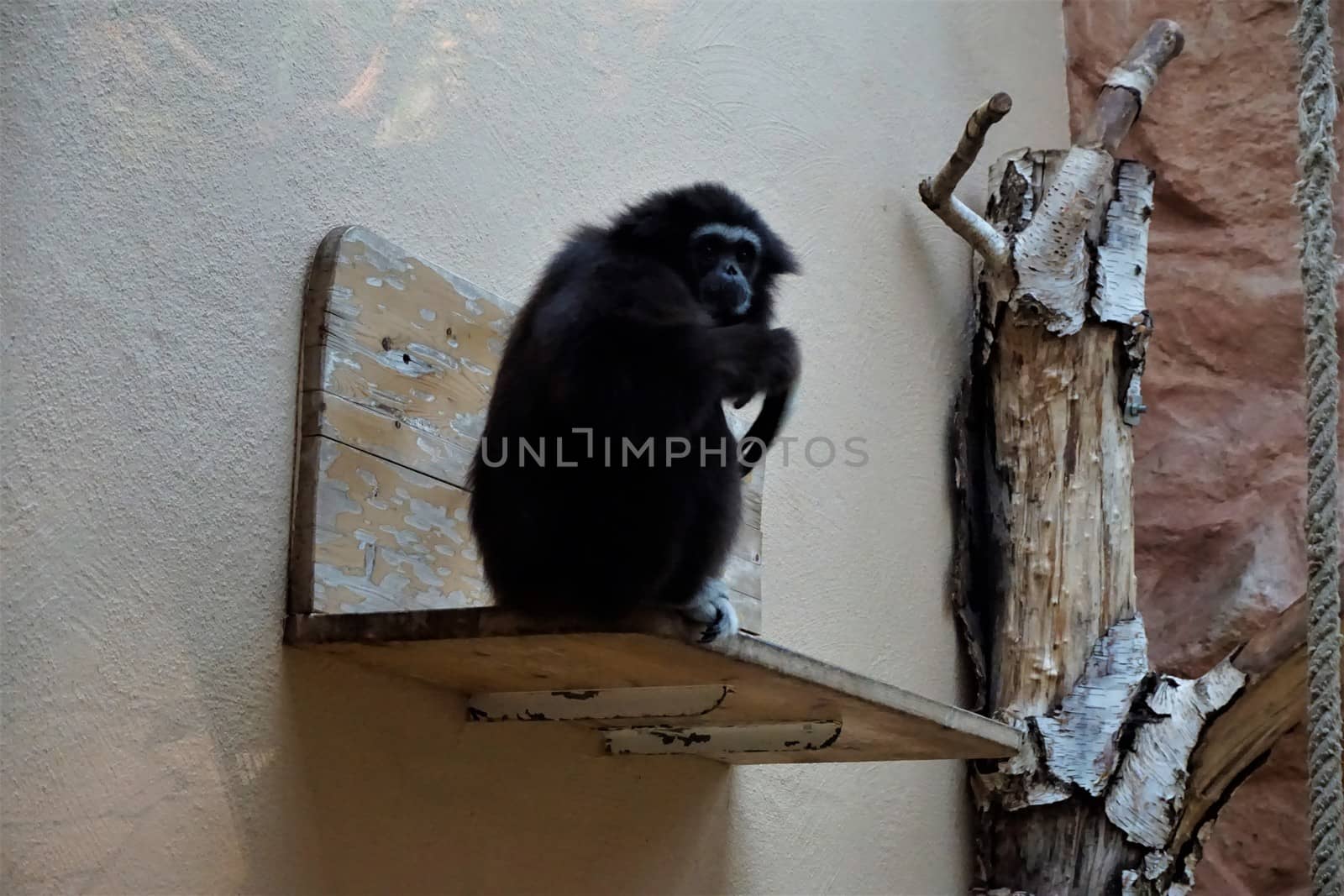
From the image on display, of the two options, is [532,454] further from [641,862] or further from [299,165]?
[641,862]

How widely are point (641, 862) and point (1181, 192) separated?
303 cm

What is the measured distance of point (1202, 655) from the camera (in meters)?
4.18

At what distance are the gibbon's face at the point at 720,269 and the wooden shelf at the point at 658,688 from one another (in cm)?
66

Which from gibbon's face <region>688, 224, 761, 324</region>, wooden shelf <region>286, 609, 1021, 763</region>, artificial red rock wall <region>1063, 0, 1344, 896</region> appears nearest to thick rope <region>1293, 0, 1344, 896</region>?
wooden shelf <region>286, 609, 1021, 763</region>

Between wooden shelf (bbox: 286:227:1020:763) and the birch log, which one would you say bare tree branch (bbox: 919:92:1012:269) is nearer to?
the birch log

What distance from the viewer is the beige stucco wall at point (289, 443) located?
5.88 feet

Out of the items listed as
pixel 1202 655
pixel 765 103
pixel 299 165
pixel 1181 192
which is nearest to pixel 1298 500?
pixel 1202 655

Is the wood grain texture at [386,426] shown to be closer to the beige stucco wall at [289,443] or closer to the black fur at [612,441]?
the beige stucco wall at [289,443]

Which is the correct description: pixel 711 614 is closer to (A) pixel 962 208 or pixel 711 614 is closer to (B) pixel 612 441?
(B) pixel 612 441

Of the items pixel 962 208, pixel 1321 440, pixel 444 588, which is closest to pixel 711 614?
pixel 444 588

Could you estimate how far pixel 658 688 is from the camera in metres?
2.32

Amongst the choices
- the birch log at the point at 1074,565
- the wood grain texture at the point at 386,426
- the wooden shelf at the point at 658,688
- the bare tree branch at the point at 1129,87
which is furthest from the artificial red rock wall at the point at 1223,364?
the wood grain texture at the point at 386,426

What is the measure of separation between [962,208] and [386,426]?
1.90 meters

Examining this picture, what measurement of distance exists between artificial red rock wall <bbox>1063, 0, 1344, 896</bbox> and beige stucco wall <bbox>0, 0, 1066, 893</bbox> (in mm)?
1135
